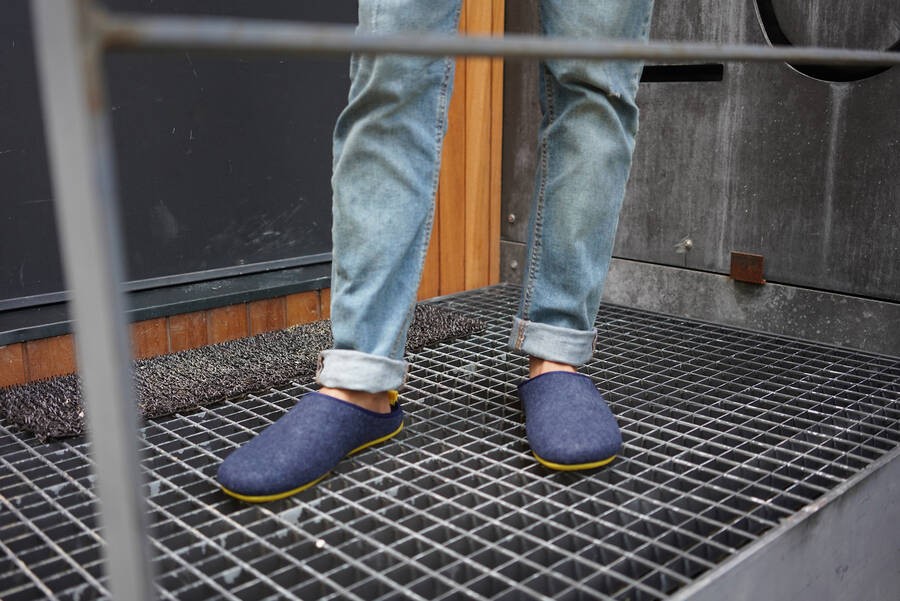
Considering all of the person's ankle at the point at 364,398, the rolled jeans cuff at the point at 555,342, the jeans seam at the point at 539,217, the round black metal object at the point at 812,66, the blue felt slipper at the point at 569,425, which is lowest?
the blue felt slipper at the point at 569,425

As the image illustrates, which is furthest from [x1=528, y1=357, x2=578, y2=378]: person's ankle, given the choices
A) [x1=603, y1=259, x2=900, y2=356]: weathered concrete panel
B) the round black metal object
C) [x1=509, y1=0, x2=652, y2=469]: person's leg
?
the round black metal object

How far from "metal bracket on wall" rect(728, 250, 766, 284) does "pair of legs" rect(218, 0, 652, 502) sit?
0.72 m

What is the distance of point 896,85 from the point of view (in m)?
1.59

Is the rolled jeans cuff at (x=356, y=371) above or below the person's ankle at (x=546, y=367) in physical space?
above

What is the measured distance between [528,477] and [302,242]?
978mm

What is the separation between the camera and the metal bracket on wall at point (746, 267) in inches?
72.8

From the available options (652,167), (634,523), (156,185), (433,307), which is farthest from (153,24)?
(652,167)

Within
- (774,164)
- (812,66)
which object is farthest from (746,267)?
(812,66)

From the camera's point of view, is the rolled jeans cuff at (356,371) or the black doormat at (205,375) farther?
the black doormat at (205,375)

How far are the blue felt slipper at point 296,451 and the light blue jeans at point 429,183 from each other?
4 centimetres

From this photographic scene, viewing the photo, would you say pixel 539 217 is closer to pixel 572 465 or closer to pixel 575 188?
pixel 575 188

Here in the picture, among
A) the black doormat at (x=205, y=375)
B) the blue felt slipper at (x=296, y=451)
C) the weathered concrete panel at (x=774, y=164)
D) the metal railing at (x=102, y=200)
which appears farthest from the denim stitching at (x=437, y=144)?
the weathered concrete panel at (x=774, y=164)

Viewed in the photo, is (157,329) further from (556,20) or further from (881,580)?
(881,580)

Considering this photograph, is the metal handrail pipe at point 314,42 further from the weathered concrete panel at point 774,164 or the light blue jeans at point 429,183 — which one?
the weathered concrete panel at point 774,164
